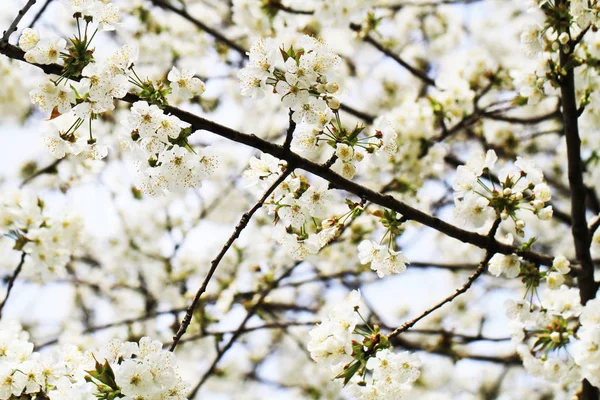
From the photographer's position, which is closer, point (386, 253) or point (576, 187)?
point (386, 253)

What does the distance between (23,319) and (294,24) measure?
4556mm

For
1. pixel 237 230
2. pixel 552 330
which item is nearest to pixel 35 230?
pixel 237 230

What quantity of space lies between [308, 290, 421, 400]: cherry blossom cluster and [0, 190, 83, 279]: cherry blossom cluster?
6.51ft

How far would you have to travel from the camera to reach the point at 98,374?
2064mm

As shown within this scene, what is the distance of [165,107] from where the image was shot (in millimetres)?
2043

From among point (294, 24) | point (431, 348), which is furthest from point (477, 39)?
point (431, 348)

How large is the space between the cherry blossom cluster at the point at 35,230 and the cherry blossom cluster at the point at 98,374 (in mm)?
1200

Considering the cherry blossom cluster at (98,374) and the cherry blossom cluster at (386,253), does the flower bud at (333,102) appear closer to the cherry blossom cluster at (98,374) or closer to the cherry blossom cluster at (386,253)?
the cherry blossom cluster at (386,253)

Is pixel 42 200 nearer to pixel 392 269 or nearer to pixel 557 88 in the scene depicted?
pixel 392 269

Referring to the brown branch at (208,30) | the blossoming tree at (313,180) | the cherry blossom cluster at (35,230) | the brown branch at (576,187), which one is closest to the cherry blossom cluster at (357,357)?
the blossoming tree at (313,180)

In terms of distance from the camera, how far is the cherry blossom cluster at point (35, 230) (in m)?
3.46

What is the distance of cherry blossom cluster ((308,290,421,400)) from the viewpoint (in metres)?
2.20

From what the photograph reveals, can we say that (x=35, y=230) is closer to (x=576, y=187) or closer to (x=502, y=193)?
(x=502, y=193)

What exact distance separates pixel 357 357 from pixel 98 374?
904 mm
